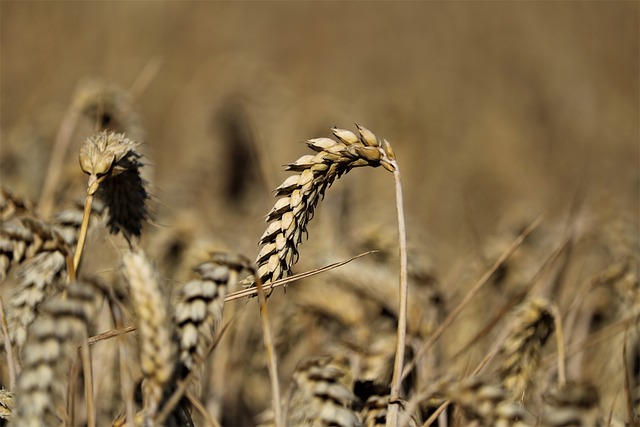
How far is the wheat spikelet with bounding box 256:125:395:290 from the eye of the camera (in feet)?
3.38

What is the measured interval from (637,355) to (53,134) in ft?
→ 10.2

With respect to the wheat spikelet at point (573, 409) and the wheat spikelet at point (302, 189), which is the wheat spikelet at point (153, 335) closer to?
the wheat spikelet at point (302, 189)

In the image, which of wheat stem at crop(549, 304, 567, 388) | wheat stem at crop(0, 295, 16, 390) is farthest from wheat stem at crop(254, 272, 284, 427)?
wheat stem at crop(549, 304, 567, 388)

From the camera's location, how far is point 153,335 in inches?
33.4

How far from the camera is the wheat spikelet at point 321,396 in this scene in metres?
0.95

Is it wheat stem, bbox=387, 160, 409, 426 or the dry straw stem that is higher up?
the dry straw stem

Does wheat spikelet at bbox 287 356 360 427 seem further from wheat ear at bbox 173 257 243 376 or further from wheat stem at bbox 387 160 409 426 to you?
wheat ear at bbox 173 257 243 376

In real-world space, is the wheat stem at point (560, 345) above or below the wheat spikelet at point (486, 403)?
above

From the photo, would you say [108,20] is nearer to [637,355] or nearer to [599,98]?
[599,98]

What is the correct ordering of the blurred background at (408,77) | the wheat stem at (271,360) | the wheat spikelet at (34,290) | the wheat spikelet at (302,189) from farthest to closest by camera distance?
the blurred background at (408,77) → the wheat spikelet at (34,290) → the wheat spikelet at (302,189) → the wheat stem at (271,360)

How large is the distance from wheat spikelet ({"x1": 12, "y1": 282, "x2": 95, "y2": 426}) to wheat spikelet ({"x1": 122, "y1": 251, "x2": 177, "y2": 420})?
0.24 ft

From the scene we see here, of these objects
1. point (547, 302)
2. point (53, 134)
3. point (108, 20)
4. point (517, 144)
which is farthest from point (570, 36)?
point (547, 302)

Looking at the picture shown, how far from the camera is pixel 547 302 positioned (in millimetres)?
1484

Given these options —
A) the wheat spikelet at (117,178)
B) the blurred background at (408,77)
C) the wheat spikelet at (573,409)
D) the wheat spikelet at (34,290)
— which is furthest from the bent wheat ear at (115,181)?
the blurred background at (408,77)
